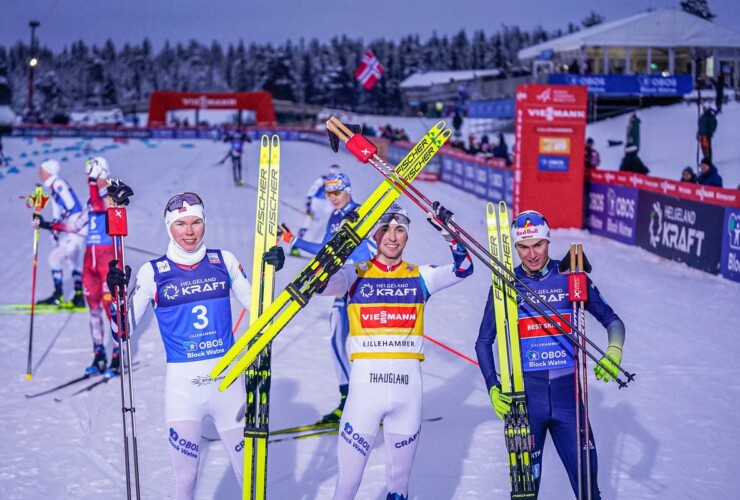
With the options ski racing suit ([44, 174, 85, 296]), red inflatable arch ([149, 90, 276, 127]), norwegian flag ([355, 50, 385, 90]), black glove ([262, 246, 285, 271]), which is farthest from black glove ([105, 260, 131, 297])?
red inflatable arch ([149, 90, 276, 127])

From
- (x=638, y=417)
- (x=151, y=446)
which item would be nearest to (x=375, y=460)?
(x=151, y=446)

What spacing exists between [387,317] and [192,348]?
1.24 metres

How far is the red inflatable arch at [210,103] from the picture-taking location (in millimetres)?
75125

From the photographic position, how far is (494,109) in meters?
47.4

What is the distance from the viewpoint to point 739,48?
158 ft

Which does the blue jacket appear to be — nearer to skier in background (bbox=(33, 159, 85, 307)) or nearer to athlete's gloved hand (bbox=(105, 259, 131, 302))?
athlete's gloved hand (bbox=(105, 259, 131, 302))

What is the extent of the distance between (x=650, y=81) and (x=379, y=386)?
4110 centimetres

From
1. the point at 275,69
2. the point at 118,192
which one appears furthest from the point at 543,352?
the point at 275,69

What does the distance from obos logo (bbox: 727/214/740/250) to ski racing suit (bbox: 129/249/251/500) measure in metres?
10.9

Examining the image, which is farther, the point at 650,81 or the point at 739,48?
the point at 739,48

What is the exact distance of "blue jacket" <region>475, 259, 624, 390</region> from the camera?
5336mm

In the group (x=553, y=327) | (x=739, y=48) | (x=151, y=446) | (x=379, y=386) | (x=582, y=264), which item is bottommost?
(x=151, y=446)

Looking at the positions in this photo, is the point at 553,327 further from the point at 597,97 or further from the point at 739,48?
the point at 739,48

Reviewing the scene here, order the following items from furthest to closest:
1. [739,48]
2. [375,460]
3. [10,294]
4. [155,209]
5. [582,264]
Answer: [739,48] < [155,209] < [10,294] < [375,460] < [582,264]
